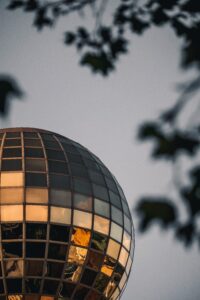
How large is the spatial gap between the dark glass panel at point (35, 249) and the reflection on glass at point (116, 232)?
151 inches

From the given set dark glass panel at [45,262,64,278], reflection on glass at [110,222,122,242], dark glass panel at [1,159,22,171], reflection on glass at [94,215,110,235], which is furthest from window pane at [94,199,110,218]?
dark glass panel at [1,159,22,171]

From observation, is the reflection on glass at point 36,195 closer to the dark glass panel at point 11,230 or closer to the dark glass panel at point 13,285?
the dark glass panel at point 11,230

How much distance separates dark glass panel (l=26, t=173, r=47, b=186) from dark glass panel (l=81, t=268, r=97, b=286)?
4789 mm

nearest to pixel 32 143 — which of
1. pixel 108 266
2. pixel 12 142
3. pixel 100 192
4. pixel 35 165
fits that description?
pixel 12 142

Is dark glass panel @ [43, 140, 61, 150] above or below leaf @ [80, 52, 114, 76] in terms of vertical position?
below

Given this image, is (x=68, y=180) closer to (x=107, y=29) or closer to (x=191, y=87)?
(x=107, y=29)

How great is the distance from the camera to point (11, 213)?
29.2 m

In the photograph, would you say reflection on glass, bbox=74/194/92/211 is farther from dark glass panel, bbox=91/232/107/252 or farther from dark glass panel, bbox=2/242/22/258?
dark glass panel, bbox=2/242/22/258

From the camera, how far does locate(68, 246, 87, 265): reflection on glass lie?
2925cm

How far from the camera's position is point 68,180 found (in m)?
31.0

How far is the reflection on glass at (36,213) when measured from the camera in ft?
95.5

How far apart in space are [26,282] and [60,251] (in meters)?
2.14

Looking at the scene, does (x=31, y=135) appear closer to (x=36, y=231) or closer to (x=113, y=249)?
(x=36, y=231)

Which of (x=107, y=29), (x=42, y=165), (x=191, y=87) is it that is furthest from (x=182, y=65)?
(x=42, y=165)
